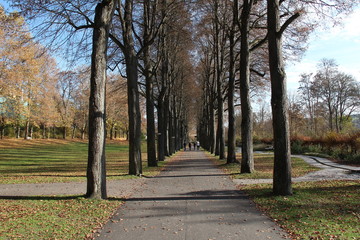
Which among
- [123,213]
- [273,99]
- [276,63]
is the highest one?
[276,63]

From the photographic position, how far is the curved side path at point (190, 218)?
5.09m

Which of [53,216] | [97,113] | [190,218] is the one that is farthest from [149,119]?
[190,218]

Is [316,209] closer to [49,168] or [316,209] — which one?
[316,209]

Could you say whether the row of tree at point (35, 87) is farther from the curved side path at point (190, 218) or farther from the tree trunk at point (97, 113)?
the curved side path at point (190, 218)

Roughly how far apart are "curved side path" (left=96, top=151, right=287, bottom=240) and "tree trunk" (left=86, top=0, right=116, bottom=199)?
1.05 meters

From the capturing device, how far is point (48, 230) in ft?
17.4

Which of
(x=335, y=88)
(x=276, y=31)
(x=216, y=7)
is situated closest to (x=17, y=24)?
(x=276, y=31)

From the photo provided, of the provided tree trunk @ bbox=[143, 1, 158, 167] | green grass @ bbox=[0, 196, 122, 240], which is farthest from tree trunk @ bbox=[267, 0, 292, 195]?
tree trunk @ bbox=[143, 1, 158, 167]

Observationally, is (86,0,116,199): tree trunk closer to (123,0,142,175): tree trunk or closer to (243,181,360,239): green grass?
(243,181,360,239): green grass

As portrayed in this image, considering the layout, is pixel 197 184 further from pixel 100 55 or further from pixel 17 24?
pixel 17 24

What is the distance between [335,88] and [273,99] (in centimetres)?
4485

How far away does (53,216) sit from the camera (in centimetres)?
625

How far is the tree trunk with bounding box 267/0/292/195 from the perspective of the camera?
8.16 meters

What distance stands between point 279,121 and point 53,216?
6101mm
